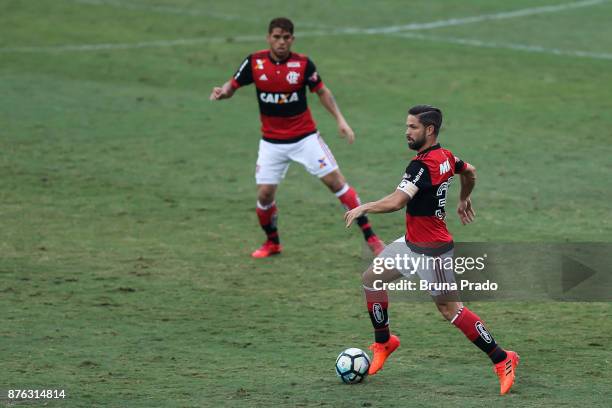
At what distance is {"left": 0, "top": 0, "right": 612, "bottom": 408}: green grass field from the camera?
408 inches

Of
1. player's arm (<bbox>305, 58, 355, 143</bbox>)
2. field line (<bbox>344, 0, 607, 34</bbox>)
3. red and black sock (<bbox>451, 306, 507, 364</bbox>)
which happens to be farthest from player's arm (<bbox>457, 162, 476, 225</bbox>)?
field line (<bbox>344, 0, 607, 34</bbox>)

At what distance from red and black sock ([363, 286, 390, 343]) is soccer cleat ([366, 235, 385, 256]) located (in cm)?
400

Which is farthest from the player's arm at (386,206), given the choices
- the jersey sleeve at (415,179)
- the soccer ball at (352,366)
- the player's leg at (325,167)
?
the player's leg at (325,167)

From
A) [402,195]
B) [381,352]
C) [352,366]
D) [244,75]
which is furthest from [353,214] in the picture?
[244,75]

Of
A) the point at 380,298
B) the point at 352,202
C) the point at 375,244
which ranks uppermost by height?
the point at 380,298

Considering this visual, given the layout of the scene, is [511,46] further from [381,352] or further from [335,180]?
[381,352]

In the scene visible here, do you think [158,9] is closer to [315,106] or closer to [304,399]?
[315,106]

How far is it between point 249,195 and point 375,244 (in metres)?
3.20

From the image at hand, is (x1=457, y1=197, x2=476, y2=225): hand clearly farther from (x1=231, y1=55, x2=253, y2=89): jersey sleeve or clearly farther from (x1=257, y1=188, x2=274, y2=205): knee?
(x1=231, y1=55, x2=253, y2=89): jersey sleeve

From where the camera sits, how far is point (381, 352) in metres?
10.3

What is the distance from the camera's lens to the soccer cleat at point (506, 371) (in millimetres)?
9609

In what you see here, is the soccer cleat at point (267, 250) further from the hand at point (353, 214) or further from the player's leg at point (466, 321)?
the hand at point (353, 214)

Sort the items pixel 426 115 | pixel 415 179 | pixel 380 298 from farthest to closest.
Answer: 1. pixel 380 298
2. pixel 426 115
3. pixel 415 179

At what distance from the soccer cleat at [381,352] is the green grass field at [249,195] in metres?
0.13
